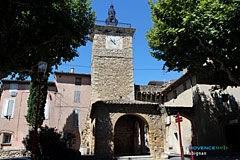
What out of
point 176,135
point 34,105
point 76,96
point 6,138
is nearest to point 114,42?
point 76,96

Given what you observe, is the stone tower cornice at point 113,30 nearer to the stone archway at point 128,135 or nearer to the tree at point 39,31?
the stone archway at point 128,135

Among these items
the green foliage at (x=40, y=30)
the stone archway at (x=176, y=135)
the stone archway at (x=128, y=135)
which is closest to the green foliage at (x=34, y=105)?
the stone archway at (x=128, y=135)

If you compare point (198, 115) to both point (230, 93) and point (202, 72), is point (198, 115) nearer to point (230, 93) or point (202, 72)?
point (230, 93)

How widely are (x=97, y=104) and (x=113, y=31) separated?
12277mm

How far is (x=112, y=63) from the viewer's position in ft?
66.6

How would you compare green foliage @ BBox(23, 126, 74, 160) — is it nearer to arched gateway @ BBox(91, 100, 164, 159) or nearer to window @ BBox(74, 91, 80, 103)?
arched gateway @ BBox(91, 100, 164, 159)

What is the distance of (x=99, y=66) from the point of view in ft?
65.3

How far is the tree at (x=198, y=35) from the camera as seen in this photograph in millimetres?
8773

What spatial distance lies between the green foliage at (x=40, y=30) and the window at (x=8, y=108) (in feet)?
39.9

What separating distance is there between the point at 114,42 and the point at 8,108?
13350 mm

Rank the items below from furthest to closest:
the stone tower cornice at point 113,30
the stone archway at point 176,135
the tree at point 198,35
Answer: the stone tower cornice at point 113,30
the stone archway at point 176,135
the tree at point 198,35

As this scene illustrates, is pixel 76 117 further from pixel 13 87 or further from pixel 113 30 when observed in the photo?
pixel 113 30

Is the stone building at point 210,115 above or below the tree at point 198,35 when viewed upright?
below

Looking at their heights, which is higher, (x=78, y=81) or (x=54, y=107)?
(x=78, y=81)
